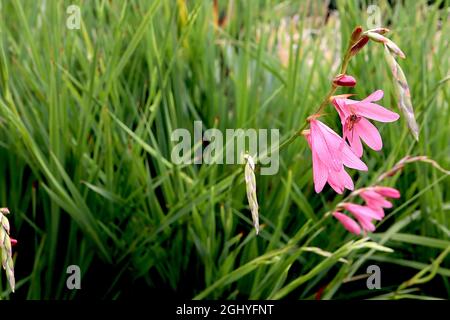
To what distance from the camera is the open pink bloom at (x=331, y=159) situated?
84 cm

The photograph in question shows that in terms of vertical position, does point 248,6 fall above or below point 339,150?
above

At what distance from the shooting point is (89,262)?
1.48 metres

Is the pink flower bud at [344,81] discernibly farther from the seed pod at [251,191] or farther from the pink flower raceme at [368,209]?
the pink flower raceme at [368,209]

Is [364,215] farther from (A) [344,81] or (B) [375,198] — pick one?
(A) [344,81]

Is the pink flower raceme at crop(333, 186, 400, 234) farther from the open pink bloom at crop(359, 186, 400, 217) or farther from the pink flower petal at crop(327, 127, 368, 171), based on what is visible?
the pink flower petal at crop(327, 127, 368, 171)

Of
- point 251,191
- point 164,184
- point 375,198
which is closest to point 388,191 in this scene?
point 375,198

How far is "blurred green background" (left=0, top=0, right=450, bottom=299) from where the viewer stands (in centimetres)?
142

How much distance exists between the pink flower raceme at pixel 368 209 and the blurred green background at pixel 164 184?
0.18 ft

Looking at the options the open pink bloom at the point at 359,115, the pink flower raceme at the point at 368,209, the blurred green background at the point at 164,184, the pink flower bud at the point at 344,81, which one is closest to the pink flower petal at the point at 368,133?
the open pink bloom at the point at 359,115

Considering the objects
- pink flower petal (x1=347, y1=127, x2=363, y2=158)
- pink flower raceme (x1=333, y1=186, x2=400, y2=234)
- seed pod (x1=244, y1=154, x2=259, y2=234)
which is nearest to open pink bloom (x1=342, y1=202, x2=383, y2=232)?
pink flower raceme (x1=333, y1=186, x2=400, y2=234)
